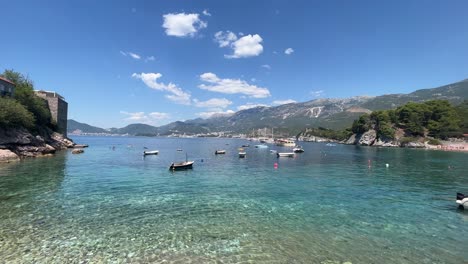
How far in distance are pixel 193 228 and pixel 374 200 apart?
2074cm

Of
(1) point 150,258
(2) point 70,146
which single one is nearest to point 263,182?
(1) point 150,258

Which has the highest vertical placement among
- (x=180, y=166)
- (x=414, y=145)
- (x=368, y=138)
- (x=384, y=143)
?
(x=368, y=138)

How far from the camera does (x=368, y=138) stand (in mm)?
189250

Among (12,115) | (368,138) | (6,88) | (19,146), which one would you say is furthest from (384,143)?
(6,88)

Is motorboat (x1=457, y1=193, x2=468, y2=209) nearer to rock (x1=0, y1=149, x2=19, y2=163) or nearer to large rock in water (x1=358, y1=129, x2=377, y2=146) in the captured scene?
rock (x1=0, y1=149, x2=19, y2=163)

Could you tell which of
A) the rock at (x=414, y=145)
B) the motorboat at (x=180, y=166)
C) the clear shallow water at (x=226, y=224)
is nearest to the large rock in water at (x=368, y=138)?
the rock at (x=414, y=145)

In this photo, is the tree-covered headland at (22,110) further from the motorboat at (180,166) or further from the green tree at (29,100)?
the motorboat at (180,166)

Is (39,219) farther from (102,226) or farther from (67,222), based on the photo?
(102,226)

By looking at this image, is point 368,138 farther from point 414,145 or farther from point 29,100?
point 29,100

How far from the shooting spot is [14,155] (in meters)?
58.8

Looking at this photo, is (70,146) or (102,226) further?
(70,146)

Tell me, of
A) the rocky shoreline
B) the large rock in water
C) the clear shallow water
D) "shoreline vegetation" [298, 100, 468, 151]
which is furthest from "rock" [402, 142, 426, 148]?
the rocky shoreline

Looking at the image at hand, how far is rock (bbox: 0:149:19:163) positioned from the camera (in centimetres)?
5539

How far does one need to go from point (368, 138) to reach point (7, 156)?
196289 mm
